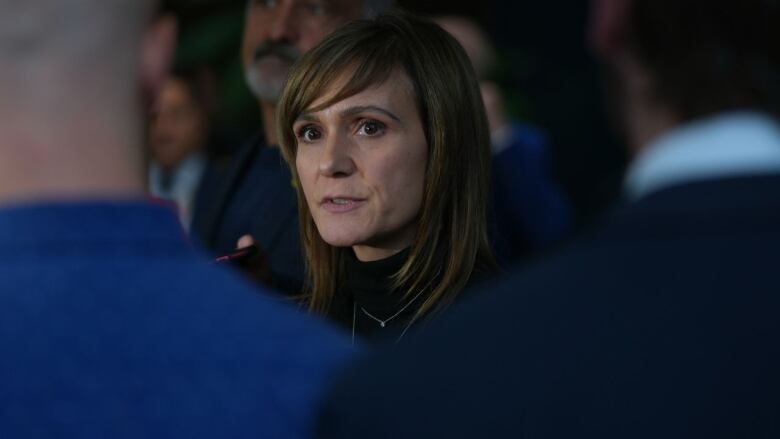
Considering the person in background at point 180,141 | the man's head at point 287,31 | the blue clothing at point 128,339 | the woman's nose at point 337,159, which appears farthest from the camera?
the person in background at point 180,141

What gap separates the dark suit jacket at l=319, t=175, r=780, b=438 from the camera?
1.00 metres

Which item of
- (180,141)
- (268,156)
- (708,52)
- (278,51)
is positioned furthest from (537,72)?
(708,52)

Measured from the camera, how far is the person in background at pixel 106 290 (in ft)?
3.01

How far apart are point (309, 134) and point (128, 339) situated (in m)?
1.19

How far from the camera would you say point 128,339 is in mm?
923

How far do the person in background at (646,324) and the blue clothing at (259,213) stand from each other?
1259 mm

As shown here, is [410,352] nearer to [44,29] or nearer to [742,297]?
[742,297]

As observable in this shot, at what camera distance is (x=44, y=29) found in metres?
0.97

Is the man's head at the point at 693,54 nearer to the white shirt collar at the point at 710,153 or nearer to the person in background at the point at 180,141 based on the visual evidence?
the white shirt collar at the point at 710,153

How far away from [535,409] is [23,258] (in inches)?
16.7

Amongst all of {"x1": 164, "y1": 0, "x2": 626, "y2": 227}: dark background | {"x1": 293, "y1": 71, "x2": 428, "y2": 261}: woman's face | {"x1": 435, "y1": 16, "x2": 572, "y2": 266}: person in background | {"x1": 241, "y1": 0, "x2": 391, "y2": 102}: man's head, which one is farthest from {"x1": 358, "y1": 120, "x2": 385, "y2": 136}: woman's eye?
{"x1": 164, "y1": 0, "x2": 626, "y2": 227}: dark background

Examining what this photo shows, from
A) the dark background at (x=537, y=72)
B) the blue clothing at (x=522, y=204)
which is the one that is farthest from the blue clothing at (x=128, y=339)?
the dark background at (x=537, y=72)

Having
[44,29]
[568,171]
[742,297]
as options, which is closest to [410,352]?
[742,297]

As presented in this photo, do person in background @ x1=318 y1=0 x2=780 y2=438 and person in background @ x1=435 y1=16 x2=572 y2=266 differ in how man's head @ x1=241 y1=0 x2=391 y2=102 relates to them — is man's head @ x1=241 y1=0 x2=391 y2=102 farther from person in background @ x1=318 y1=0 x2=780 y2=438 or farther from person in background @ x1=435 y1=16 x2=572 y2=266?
person in background @ x1=318 y1=0 x2=780 y2=438
